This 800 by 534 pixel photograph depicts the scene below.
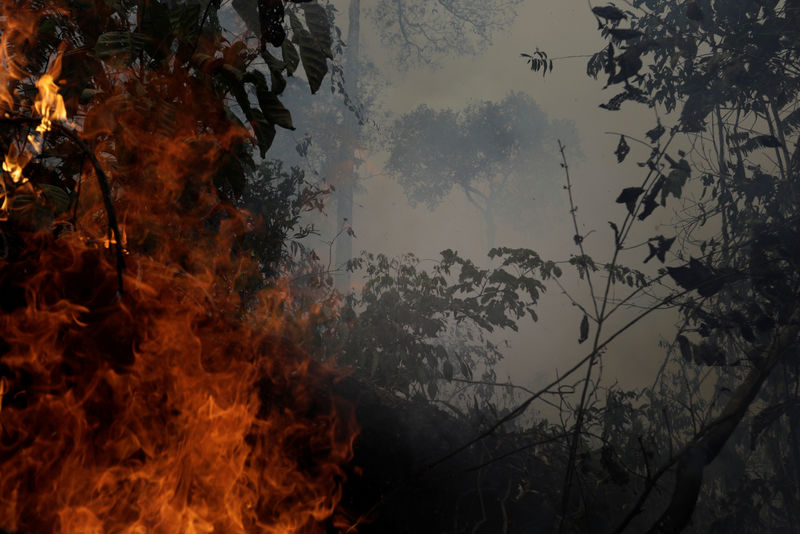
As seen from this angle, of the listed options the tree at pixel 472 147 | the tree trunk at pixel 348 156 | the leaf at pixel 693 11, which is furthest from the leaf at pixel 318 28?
the tree at pixel 472 147

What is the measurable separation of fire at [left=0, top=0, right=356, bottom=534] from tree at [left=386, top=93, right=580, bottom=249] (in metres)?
30.8

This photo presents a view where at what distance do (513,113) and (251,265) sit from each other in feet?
105

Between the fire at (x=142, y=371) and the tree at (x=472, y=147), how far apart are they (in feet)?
101

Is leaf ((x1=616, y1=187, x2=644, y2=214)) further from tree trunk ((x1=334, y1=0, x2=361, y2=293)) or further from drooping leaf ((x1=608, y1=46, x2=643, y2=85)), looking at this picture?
tree trunk ((x1=334, y1=0, x2=361, y2=293))

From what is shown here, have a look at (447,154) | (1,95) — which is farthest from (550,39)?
(1,95)

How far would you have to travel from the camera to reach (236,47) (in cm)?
236

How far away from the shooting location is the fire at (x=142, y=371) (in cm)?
207

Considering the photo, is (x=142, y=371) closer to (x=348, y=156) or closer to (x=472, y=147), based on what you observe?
(x=348, y=156)

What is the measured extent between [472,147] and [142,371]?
32.9 metres

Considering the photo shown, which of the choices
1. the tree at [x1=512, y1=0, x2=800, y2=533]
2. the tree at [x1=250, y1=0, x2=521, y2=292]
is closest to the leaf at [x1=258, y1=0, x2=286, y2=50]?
the tree at [x1=512, y1=0, x2=800, y2=533]

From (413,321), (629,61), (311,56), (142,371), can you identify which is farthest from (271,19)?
Result: (413,321)

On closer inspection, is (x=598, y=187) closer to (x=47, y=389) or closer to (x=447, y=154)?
(x=447, y=154)

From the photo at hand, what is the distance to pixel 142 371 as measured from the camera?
7.72 feet

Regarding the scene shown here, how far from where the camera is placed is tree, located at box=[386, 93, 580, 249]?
32.6 meters
